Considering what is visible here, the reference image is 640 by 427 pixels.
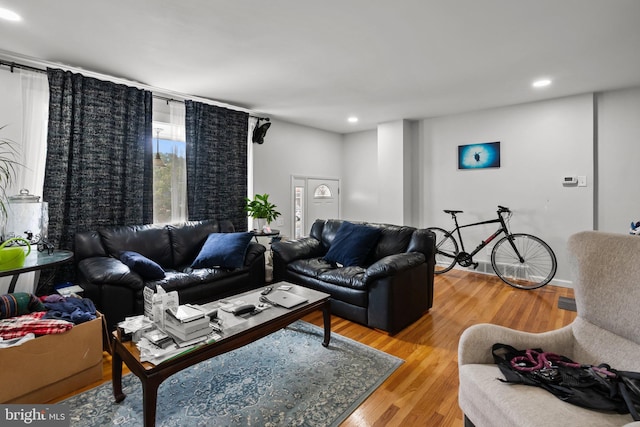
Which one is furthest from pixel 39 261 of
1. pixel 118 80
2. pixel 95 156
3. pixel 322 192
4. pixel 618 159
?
pixel 618 159

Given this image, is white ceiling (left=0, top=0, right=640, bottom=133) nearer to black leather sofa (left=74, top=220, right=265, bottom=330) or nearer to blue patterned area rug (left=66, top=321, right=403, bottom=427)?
black leather sofa (left=74, top=220, right=265, bottom=330)

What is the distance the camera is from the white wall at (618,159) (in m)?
3.57

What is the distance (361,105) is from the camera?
4297 millimetres

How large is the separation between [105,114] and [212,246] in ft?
5.77

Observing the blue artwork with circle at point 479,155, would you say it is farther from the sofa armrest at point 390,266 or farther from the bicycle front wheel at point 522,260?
the sofa armrest at point 390,266

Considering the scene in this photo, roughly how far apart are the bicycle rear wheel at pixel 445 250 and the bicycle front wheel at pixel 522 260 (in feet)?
1.93

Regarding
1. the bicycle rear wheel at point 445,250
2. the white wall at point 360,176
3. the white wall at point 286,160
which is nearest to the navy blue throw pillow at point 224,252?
the white wall at point 286,160

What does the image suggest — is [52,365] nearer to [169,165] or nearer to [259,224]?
[169,165]

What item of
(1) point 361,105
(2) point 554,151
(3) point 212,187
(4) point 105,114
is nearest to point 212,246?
(3) point 212,187

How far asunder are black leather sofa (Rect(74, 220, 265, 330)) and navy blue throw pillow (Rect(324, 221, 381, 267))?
34.2 inches

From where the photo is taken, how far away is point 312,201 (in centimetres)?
573

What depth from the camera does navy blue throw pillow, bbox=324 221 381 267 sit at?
3.21m

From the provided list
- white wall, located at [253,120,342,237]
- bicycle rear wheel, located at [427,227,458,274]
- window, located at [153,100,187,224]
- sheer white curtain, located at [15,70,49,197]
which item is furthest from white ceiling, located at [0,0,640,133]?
bicycle rear wheel, located at [427,227,458,274]

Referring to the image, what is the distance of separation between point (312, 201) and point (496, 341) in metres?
4.52
